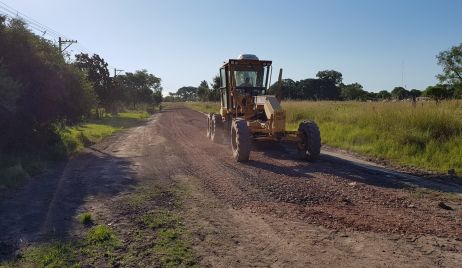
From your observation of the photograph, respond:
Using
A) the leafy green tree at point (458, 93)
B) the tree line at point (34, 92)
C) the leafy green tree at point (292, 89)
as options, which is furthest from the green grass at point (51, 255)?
the leafy green tree at point (292, 89)

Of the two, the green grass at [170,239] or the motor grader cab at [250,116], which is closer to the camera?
the green grass at [170,239]

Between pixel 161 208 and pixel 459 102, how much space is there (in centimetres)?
1389

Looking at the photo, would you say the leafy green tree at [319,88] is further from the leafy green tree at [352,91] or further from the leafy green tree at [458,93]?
the leafy green tree at [458,93]

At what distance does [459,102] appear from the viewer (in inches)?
676

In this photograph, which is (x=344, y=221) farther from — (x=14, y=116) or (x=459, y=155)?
(x=14, y=116)

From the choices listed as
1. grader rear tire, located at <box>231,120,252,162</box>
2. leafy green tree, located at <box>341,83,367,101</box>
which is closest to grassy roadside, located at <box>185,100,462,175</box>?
grader rear tire, located at <box>231,120,252,162</box>

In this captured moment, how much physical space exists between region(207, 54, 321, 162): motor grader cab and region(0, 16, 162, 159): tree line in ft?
18.3

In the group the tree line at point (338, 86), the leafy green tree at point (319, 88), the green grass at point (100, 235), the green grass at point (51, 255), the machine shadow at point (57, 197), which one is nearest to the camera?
→ the green grass at point (51, 255)

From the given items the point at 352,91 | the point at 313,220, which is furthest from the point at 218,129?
the point at 352,91

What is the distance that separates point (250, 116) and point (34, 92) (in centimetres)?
724

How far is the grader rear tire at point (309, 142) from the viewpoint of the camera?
12633 mm

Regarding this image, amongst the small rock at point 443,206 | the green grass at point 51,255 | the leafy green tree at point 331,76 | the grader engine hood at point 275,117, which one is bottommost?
the small rock at point 443,206

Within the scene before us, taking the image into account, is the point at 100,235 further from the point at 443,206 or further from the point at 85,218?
the point at 443,206

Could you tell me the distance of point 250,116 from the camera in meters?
15.1
